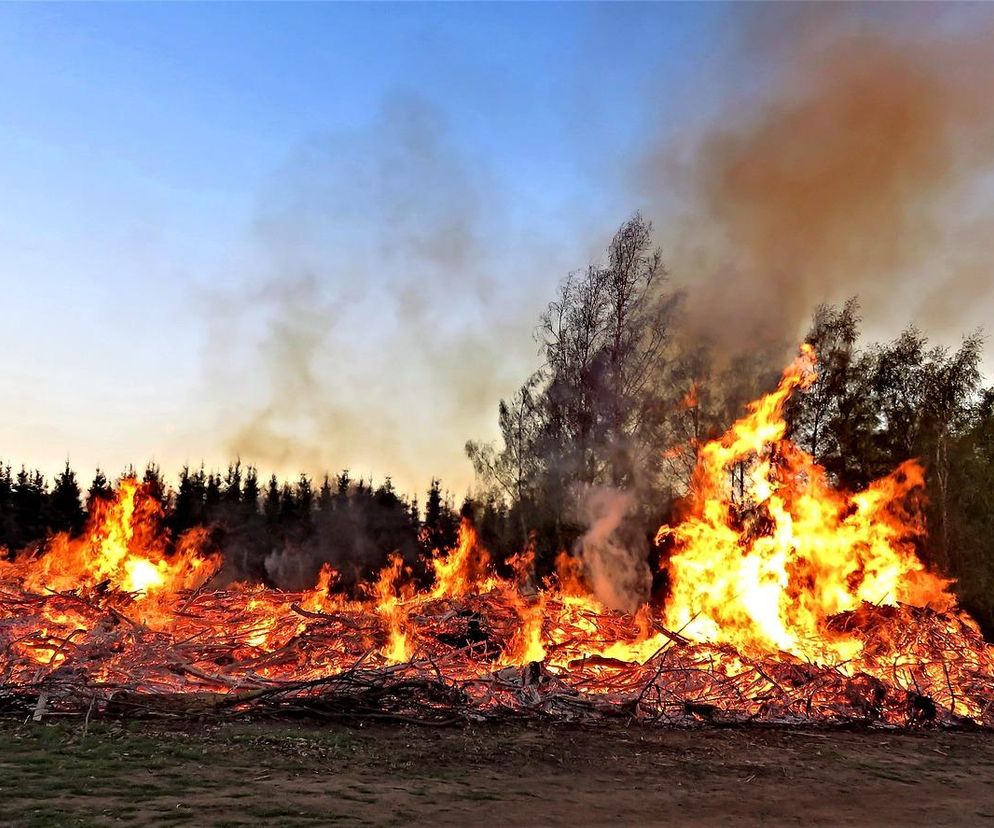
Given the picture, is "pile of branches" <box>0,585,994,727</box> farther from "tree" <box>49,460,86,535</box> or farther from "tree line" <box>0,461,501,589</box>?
"tree" <box>49,460,86,535</box>

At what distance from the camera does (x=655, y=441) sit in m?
24.8

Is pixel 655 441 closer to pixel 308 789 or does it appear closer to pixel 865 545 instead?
pixel 865 545

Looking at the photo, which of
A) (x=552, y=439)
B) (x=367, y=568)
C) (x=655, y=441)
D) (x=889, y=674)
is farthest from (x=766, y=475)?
(x=367, y=568)

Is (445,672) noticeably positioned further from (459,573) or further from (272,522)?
(272,522)

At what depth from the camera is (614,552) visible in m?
21.9

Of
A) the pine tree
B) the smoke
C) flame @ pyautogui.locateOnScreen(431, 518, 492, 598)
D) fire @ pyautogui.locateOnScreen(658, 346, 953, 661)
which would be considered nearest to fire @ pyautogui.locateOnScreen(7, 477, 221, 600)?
flame @ pyautogui.locateOnScreen(431, 518, 492, 598)

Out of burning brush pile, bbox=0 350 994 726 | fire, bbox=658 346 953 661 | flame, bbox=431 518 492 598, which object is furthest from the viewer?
flame, bbox=431 518 492 598

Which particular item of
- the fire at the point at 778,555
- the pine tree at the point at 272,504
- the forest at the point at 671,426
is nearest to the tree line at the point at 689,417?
the forest at the point at 671,426

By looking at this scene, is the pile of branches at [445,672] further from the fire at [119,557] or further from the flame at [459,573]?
the flame at [459,573]

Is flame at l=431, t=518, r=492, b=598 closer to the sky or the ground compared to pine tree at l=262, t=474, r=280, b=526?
closer to the ground

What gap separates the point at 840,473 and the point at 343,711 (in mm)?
22766

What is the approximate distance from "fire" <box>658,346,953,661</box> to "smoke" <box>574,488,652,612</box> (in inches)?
264

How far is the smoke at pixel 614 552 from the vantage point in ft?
67.2

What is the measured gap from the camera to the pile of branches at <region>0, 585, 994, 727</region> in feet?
30.0
